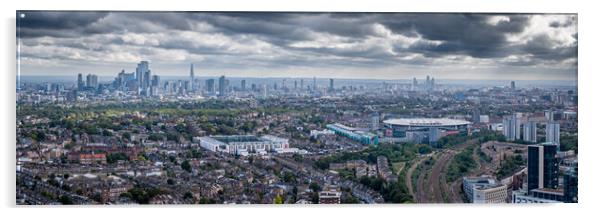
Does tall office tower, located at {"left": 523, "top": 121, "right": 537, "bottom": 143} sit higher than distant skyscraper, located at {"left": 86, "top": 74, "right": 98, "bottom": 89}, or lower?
lower

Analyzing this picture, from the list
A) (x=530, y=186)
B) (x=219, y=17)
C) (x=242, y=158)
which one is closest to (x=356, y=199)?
(x=242, y=158)

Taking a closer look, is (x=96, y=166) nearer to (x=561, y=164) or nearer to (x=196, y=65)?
(x=196, y=65)

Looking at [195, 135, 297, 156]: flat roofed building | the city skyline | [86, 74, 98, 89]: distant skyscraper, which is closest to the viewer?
the city skyline

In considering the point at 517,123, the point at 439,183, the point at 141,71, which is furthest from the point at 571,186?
the point at 141,71

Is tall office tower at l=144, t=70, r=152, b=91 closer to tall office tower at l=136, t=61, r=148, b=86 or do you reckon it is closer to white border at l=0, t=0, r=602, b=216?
tall office tower at l=136, t=61, r=148, b=86

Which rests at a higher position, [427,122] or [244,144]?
[427,122]

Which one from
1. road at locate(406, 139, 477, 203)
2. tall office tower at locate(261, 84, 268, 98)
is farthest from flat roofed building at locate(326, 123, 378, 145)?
tall office tower at locate(261, 84, 268, 98)

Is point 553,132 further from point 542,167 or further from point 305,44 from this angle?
point 305,44
